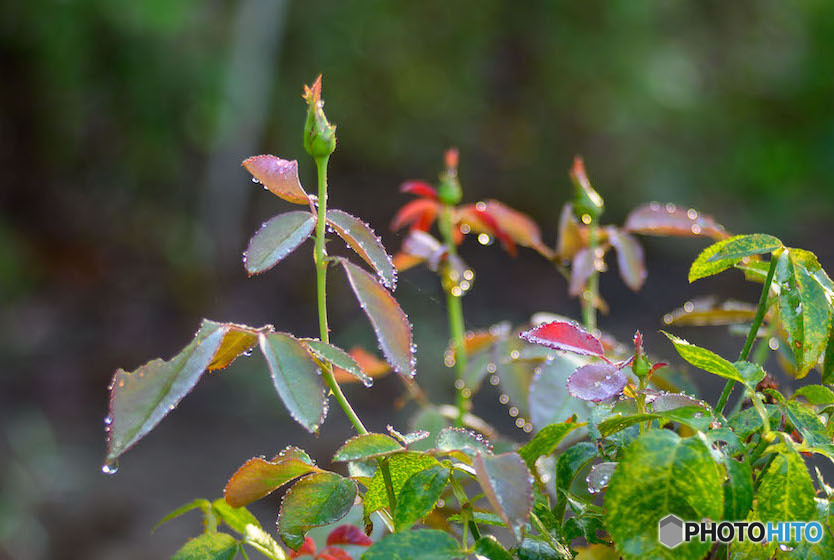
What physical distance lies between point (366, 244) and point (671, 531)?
157 mm

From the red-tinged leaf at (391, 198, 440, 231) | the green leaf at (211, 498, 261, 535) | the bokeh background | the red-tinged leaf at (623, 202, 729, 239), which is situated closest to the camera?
the green leaf at (211, 498, 261, 535)

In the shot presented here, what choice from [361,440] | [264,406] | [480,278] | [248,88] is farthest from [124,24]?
[361,440]

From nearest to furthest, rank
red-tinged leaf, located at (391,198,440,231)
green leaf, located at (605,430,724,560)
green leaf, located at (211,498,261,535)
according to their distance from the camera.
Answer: green leaf, located at (605,430,724,560)
green leaf, located at (211,498,261,535)
red-tinged leaf, located at (391,198,440,231)

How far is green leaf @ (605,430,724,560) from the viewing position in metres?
0.23

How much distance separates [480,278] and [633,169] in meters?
0.84

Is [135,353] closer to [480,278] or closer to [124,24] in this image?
[124,24]

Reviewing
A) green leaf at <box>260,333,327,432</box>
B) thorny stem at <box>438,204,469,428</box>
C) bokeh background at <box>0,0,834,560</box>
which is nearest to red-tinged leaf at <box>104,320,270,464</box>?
green leaf at <box>260,333,327,432</box>

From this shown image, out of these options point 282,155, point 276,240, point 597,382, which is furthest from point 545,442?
point 282,155

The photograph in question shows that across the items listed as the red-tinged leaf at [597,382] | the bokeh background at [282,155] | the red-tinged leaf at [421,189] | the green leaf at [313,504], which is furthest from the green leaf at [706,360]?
the bokeh background at [282,155]

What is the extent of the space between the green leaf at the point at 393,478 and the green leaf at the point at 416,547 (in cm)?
4

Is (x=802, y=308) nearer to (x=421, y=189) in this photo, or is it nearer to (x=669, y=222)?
(x=669, y=222)

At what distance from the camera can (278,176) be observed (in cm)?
33

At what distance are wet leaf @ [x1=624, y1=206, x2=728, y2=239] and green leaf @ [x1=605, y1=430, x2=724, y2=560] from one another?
0.24 meters

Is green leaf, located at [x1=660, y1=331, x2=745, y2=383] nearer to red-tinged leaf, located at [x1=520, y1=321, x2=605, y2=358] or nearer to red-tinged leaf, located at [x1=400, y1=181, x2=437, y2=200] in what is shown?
red-tinged leaf, located at [x1=520, y1=321, x2=605, y2=358]
